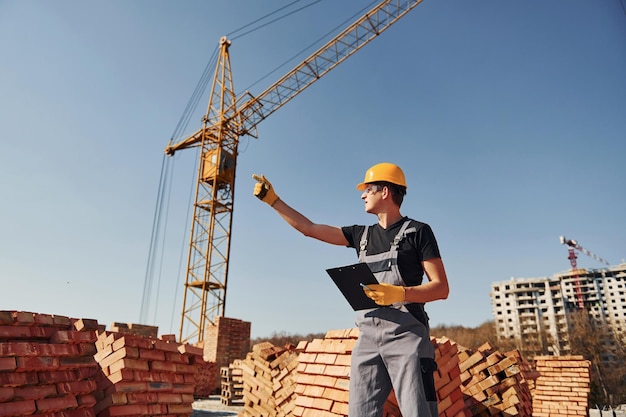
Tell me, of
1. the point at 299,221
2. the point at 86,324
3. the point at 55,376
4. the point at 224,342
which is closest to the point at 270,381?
the point at 86,324

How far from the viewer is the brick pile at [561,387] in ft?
22.3

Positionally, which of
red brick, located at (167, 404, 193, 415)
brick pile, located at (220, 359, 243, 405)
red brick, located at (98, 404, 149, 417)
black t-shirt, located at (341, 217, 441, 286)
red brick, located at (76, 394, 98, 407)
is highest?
black t-shirt, located at (341, 217, 441, 286)

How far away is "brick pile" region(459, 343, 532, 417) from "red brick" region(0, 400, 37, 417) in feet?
13.3

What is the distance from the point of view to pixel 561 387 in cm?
722

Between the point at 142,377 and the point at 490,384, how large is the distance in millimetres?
3808

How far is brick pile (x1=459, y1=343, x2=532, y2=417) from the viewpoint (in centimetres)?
476

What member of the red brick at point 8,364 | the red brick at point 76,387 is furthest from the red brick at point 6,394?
the red brick at point 76,387

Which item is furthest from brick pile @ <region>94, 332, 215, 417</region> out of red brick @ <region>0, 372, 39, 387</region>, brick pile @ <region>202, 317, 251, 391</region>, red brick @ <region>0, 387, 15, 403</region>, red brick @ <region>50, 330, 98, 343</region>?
brick pile @ <region>202, 317, 251, 391</region>

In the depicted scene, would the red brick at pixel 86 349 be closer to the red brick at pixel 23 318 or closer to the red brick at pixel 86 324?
the red brick at pixel 86 324

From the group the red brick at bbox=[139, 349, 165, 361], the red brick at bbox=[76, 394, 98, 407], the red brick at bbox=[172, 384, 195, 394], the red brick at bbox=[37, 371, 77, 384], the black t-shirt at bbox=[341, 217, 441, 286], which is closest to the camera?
the black t-shirt at bbox=[341, 217, 441, 286]

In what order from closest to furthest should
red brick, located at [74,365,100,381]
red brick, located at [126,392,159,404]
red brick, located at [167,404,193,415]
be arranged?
red brick, located at [74,365,100,381] < red brick, located at [126,392,159,404] < red brick, located at [167,404,193,415]

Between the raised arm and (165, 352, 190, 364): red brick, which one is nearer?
the raised arm

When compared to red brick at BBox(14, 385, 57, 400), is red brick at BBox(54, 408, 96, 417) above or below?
below

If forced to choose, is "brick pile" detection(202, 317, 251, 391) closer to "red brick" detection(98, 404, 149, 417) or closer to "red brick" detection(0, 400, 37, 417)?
"red brick" detection(98, 404, 149, 417)
